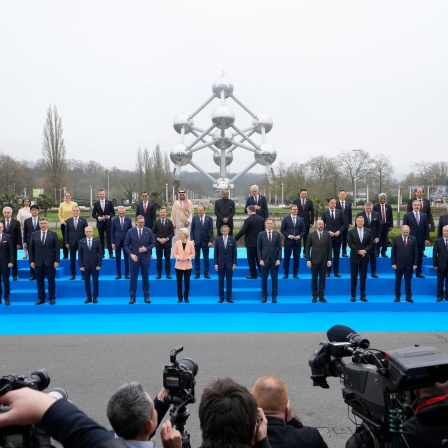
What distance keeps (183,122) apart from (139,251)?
1312 inches

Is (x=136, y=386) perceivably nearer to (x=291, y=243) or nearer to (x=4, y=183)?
(x=291, y=243)

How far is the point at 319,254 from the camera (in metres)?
12.8

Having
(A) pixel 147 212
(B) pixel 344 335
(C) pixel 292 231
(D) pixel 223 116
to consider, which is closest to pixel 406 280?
(C) pixel 292 231

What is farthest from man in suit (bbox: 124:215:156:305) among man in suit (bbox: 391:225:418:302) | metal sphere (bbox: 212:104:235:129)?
metal sphere (bbox: 212:104:235:129)

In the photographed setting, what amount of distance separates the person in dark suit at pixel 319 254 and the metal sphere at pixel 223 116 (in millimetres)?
29722

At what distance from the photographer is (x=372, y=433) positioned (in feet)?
9.04

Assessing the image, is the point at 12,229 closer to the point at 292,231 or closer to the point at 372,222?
the point at 292,231

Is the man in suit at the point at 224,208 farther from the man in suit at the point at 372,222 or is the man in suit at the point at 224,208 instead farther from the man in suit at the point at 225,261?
the man in suit at the point at 372,222

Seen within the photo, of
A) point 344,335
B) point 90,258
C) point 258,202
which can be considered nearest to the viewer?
point 344,335

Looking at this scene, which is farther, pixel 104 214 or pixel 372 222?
pixel 104 214

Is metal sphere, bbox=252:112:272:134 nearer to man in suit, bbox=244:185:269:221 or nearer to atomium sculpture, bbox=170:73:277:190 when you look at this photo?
atomium sculpture, bbox=170:73:277:190

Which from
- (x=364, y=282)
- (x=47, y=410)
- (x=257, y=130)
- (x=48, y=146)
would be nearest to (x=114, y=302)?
(x=364, y=282)

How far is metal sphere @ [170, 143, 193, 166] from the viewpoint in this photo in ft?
142

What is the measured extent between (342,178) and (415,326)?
45798 millimetres
